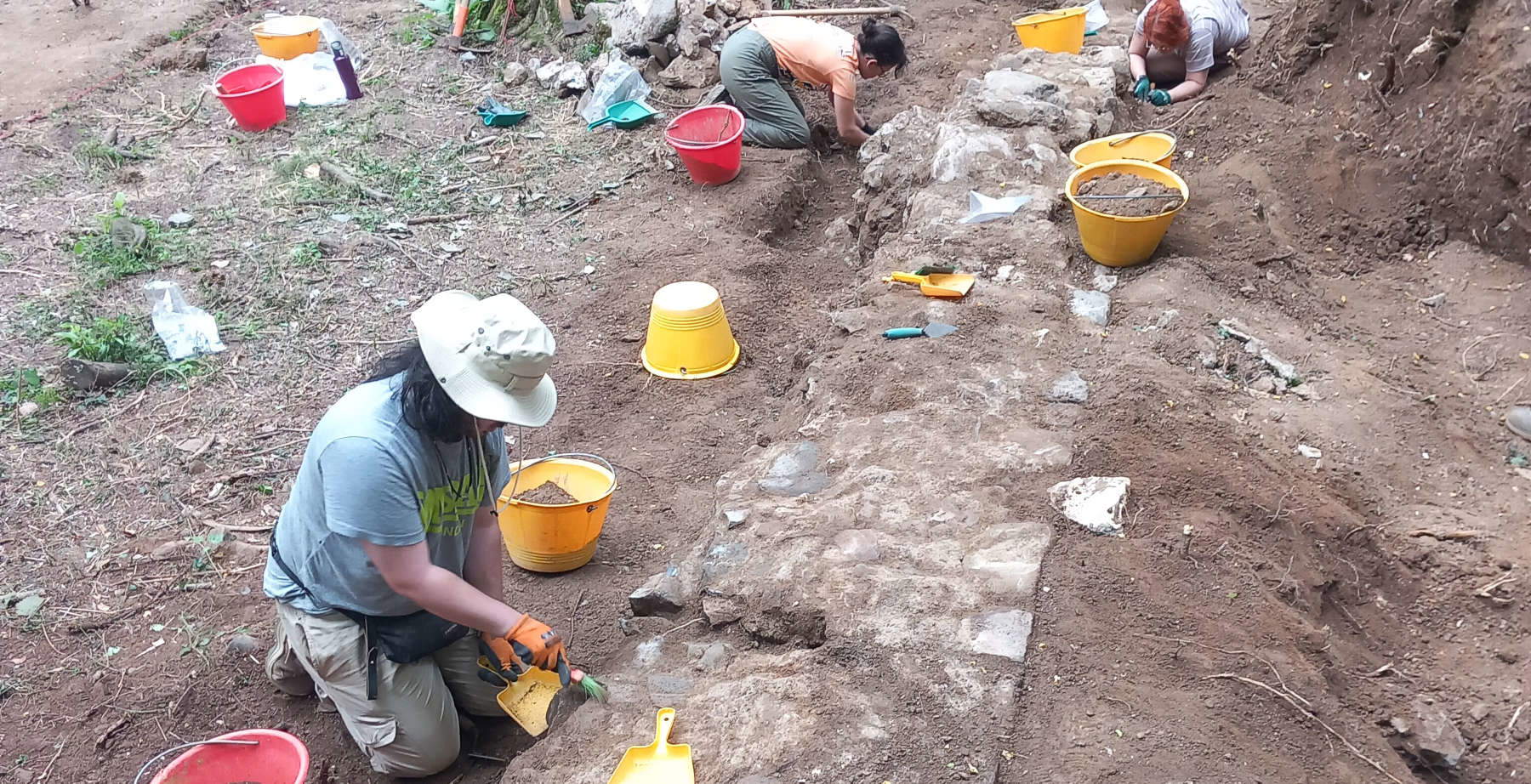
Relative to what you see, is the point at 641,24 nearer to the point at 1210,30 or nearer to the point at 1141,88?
the point at 1141,88

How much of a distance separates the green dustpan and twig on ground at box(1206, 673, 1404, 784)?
5487mm

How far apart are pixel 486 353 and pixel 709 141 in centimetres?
415

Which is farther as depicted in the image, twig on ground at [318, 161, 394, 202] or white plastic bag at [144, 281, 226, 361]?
twig on ground at [318, 161, 394, 202]

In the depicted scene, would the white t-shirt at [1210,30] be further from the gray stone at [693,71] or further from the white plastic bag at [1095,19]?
the gray stone at [693,71]

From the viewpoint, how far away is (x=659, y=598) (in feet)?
9.30

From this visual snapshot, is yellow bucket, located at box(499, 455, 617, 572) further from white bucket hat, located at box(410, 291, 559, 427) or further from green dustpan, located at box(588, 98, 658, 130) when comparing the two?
green dustpan, located at box(588, 98, 658, 130)

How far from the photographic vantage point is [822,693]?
2229 mm

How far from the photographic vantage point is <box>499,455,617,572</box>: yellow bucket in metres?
3.20

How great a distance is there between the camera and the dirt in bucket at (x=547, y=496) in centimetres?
329

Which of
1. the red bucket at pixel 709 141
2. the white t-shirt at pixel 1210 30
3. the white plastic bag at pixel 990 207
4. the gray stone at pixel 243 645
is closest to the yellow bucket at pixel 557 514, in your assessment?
the gray stone at pixel 243 645

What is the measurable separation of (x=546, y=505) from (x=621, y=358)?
5.47 feet

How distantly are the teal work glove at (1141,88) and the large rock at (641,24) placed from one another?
3.35m

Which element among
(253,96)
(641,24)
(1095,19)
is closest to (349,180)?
(253,96)

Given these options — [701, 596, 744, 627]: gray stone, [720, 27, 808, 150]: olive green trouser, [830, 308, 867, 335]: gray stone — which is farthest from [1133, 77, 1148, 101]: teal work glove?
[701, 596, 744, 627]: gray stone
